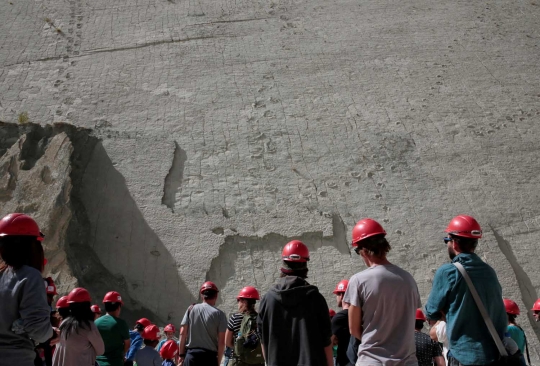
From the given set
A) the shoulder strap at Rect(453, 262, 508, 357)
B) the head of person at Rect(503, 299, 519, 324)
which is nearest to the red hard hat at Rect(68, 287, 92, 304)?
the shoulder strap at Rect(453, 262, 508, 357)

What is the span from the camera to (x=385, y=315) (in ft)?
10.7

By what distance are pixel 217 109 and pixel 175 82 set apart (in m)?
1.22

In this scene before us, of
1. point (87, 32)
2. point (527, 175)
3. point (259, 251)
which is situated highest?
point (87, 32)

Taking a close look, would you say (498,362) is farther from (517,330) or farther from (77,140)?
(77,140)

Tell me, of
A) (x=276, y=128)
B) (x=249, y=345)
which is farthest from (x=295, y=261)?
(x=276, y=128)

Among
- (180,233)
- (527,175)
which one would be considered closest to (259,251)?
(180,233)

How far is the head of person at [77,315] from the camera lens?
4059 millimetres

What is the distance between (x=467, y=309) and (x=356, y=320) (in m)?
0.61

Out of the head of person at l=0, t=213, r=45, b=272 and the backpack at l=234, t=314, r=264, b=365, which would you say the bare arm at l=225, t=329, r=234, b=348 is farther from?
the head of person at l=0, t=213, r=45, b=272

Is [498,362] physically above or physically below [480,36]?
below

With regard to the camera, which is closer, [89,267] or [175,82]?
[89,267]

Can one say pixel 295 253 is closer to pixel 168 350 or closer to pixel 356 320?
pixel 356 320

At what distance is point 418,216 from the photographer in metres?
9.91

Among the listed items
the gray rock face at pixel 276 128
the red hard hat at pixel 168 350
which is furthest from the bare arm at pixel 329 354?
the gray rock face at pixel 276 128
